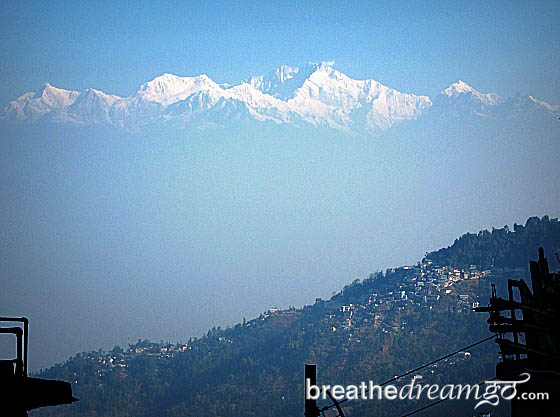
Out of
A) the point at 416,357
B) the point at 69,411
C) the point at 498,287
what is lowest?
the point at 69,411

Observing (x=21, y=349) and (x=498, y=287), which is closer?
(x=21, y=349)

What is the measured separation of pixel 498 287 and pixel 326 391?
183890 mm

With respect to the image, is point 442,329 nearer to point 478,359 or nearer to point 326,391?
point 478,359

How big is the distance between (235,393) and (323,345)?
30543 millimetres

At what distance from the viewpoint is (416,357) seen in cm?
17550

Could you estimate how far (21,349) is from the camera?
15141mm

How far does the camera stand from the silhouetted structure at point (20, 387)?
49.1ft

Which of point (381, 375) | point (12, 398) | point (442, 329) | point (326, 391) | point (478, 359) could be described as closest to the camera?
point (12, 398)

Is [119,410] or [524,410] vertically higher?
[524,410]

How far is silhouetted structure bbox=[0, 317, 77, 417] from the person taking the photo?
15.0m

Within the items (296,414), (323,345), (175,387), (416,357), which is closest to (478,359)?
(416,357)

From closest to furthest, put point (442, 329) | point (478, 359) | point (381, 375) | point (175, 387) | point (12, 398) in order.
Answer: point (12, 398) < point (478, 359) < point (381, 375) < point (442, 329) < point (175, 387)

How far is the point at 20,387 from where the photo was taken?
15.2 metres

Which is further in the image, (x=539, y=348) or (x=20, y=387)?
(x=539, y=348)
